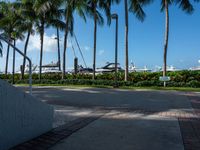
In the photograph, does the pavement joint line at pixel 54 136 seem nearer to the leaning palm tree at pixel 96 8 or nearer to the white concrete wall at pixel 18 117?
the white concrete wall at pixel 18 117

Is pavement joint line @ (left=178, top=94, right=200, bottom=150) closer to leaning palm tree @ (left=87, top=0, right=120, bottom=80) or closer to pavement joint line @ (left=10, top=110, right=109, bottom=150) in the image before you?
pavement joint line @ (left=10, top=110, right=109, bottom=150)

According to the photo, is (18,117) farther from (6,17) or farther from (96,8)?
(6,17)

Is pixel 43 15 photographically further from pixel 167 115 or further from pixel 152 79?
pixel 167 115

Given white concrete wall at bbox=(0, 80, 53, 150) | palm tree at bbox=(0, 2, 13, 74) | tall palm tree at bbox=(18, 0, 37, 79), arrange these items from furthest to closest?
palm tree at bbox=(0, 2, 13, 74), tall palm tree at bbox=(18, 0, 37, 79), white concrete wall at bbox=(0, 80, 53, 150)

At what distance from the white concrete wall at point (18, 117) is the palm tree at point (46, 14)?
81.5 ft

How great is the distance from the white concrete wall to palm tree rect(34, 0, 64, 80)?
24.8 meters

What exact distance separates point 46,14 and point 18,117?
28335 mm

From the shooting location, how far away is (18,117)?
227 inches

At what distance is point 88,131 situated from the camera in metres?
7.33

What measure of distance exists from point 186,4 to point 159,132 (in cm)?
2153

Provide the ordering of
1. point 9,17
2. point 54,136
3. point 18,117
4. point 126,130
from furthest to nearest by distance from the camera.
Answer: point 9,17 < point 126,130 < point 54,136 < point 18,117

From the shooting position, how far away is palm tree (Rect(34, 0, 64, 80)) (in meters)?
30.4

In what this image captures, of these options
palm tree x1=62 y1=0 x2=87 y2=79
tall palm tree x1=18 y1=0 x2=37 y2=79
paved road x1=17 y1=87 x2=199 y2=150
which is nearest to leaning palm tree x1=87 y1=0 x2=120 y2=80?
palm tree x1=62 y1=0 x2=87 y2=79

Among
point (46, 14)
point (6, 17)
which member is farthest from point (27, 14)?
point (6, 17)
